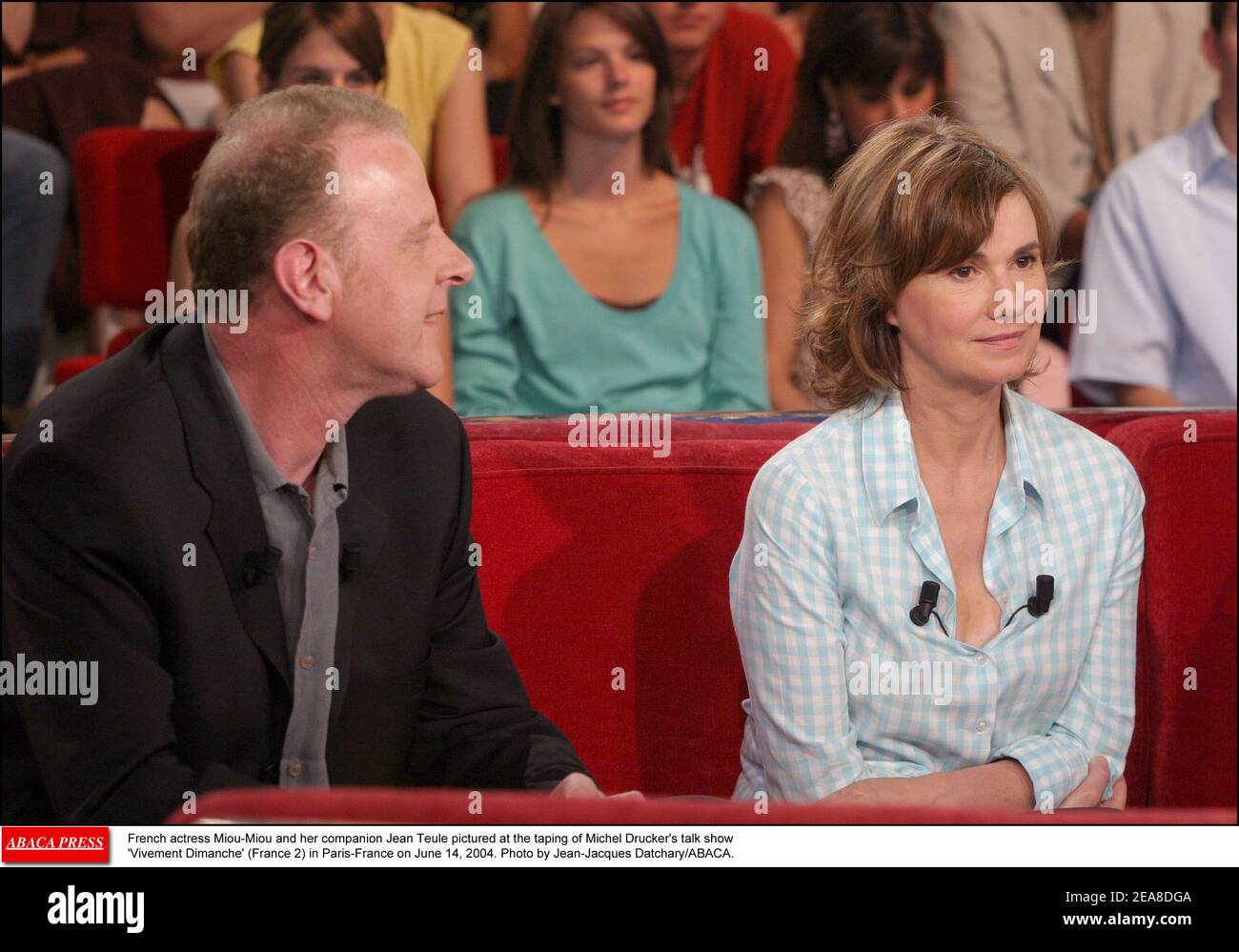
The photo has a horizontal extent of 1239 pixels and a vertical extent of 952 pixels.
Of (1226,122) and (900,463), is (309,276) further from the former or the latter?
(1226,122)

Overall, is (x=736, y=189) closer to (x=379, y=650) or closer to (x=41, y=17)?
(x=41, y=17)

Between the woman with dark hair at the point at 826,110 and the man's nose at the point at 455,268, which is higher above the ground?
the woman with dark hair at the point at 826,110

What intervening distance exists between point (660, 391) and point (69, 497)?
1437 mm

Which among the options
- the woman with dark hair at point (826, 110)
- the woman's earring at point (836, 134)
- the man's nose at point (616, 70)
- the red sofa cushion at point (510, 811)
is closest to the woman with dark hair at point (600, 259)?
the man's nose at point (616, 70)

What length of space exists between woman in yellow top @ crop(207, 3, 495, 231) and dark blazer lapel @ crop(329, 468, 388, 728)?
4.66 ft

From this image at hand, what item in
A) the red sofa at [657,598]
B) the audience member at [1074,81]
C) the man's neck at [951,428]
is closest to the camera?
the man's neck at [951,428]

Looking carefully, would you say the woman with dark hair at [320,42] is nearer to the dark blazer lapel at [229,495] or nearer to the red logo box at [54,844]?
the dark blazer lapel at [229,495]

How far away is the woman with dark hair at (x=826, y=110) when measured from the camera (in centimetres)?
252

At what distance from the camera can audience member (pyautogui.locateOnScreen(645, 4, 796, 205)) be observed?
109 inches

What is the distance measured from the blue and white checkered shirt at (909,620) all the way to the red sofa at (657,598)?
144 millimetres

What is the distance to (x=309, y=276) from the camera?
1.10 metres

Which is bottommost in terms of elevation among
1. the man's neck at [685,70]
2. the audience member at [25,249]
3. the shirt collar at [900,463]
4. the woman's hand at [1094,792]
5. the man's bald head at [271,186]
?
the woman's hand at [1094,792]

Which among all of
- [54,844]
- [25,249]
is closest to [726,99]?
[25,249]

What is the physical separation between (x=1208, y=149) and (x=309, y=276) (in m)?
1.99
